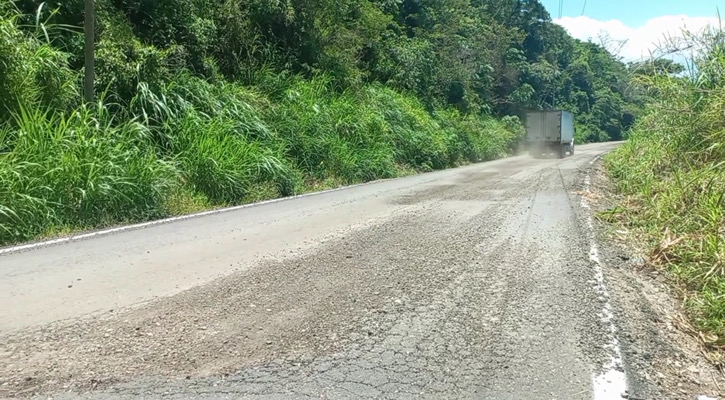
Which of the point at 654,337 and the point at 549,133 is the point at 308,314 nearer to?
the point at 654,337

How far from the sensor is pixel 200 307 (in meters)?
4.35

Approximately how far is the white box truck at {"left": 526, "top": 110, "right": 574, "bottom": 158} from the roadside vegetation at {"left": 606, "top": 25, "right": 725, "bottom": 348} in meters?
25.5

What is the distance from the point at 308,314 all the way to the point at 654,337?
254 centimetres

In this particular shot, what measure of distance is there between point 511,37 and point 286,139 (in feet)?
115

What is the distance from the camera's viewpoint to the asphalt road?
3137mm

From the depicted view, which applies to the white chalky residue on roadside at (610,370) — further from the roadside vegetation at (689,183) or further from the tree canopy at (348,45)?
the tree canopy at (348,45)

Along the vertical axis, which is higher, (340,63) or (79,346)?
(340,63)

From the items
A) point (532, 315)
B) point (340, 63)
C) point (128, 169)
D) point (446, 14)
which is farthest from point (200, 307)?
point (446, 14)

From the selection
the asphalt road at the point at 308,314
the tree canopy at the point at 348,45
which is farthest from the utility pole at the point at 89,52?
the asphalt road at the point at 308,314

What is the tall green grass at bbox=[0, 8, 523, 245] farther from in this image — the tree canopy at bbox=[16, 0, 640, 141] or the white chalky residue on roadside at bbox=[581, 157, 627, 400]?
the white chalky residue on roadside at bbox=[581, 157, 627, 400]

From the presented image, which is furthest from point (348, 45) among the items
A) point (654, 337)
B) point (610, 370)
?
point (610, 370)

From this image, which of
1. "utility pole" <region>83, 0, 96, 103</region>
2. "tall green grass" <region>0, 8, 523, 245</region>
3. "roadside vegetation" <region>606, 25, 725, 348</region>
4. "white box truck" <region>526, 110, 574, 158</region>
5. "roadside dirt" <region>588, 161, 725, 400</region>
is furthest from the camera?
"white box truck" <region>526, 110, 574, 158</region>

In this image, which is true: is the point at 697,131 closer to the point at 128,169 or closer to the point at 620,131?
the point at 128,169

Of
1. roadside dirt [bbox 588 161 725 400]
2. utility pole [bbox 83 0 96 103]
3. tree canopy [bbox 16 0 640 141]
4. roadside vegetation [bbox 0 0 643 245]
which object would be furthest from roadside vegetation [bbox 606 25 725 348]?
utility pole [bbox 83 0 96 103]
